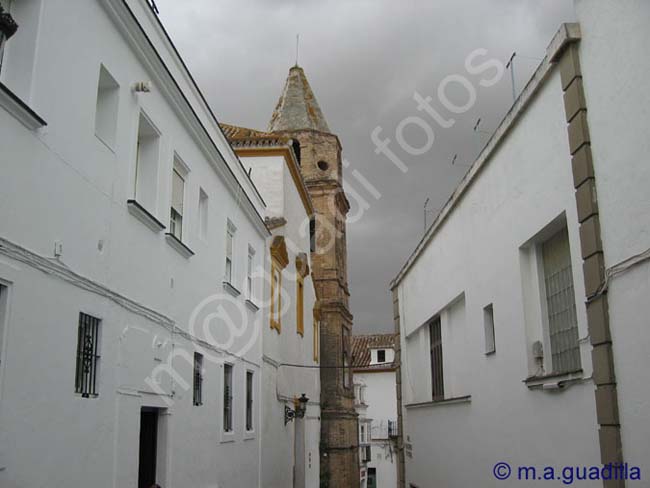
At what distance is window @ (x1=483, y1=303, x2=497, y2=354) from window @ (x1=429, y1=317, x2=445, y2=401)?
12.6 ft

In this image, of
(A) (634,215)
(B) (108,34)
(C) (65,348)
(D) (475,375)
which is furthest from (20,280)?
(D) (475,375)

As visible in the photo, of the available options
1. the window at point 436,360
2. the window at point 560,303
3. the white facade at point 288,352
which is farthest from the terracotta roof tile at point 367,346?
the window at point 560,303

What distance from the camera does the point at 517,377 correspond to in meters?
8.89

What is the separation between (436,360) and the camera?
14750 mm

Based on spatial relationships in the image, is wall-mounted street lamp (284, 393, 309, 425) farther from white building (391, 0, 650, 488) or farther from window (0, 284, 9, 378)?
window (0, 284, 9, 378)

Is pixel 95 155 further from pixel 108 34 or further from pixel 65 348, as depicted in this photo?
pixel 65 348

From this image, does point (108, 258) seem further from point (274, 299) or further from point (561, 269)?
point (274, 299)

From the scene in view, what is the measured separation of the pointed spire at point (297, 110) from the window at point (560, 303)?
27.0 meters

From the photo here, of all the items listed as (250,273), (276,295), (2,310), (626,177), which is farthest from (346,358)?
(2,310)

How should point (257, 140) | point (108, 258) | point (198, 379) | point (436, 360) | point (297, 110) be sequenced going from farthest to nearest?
1. point (297, 110)
2. point (257, 140)
3. point (436, 360)
4. point (198, 379)
5. point (108, 258)

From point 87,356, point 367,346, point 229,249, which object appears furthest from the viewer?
point 367,346

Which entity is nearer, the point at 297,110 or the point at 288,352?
the point at 288,352

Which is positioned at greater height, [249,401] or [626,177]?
[626,177]

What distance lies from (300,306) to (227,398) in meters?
9.69
